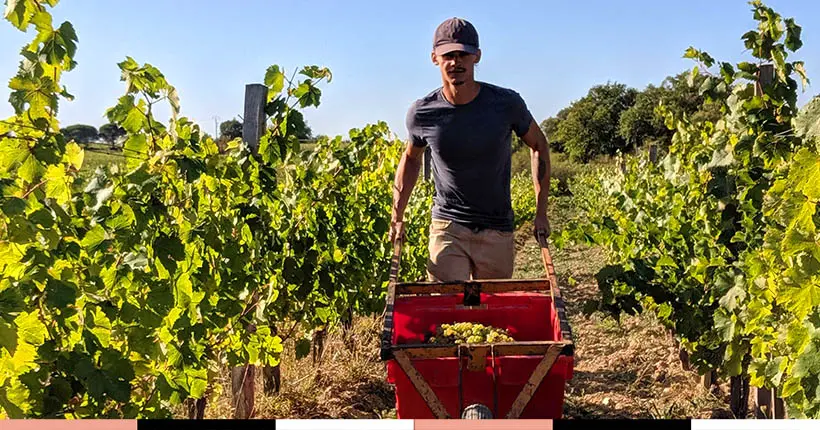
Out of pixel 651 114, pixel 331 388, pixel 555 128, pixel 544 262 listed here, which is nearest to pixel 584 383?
pixel 331 388

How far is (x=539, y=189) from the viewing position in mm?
3914

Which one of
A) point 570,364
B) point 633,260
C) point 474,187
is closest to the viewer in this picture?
point 570,364

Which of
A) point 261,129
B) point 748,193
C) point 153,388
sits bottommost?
point 153,388

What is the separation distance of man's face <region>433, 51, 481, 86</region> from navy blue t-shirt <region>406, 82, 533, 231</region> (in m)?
0.13

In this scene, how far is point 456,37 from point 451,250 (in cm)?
102

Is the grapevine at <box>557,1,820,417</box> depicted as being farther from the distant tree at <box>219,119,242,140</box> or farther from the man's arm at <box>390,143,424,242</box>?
the distant tree at <box>219,119,242,140</box>

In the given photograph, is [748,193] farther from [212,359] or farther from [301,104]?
[212,359]

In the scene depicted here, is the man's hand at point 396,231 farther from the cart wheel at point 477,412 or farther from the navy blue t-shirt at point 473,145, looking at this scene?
the cart wheel at point 477,412

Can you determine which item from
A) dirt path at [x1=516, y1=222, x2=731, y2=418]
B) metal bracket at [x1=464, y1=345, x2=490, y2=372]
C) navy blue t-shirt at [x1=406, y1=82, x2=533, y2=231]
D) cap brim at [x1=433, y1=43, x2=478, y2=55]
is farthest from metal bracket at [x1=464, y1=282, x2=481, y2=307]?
dirt path at [x1=516, y1=222, x2=731, y2=418]

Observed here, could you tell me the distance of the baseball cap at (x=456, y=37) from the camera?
354 cm

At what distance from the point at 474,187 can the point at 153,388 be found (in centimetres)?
170

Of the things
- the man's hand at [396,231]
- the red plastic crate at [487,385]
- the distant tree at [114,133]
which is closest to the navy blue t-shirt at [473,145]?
the man's hand at [396,231]

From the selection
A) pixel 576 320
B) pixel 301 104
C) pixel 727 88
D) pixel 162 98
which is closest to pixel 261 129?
pixel 301 104

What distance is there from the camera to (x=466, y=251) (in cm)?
390
